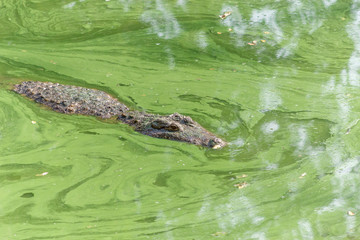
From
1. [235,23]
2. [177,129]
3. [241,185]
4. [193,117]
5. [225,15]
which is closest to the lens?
[241,185]

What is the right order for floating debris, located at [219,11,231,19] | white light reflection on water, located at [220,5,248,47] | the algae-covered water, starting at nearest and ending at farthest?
1. the algae-covered water
2. white light reflection on water, located at [220,5,248,47]
3. floating debris, located at [219,11,231,19]

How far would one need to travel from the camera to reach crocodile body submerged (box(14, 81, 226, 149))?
3.89m

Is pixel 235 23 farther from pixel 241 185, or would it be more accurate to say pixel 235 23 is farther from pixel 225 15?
pixel 241 185

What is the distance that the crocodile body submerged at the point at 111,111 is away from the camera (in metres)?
3.89

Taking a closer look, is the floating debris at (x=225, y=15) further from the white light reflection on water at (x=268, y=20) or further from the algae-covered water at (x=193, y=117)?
the white light reflection on water at (x=268, y=20)

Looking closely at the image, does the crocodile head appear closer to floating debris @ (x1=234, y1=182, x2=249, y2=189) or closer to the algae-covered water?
the algae-covered water

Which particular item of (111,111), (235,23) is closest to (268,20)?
(235,23)

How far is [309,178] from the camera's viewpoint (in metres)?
3.33

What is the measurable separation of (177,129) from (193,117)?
0.32m

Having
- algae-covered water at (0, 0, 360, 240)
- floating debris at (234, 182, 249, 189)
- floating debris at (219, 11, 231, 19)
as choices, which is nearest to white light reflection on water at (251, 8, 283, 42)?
algae-covered water at (0, 0, 360, 240)

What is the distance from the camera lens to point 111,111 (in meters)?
4.29

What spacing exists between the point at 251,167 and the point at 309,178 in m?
0.37

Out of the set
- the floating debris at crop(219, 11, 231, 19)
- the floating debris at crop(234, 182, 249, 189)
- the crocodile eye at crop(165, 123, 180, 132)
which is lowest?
the floating debris at crop(234, 182, 249, 189)

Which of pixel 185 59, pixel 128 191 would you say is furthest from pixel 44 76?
pixel 128 191
